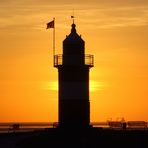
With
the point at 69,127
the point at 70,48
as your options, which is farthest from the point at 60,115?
the point at 70,48

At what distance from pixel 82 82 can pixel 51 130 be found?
14.3 ft

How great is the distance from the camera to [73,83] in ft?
187

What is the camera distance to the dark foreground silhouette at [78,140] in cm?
5550

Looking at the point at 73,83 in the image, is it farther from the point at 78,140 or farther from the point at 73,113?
the point at 78,140

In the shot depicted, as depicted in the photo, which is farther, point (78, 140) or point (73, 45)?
point (73, 45)

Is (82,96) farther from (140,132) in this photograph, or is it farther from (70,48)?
(140,132)

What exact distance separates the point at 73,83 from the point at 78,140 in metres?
4.10

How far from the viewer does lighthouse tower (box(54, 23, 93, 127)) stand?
2237 inches

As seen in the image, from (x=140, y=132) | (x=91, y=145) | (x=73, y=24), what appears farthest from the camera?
(x=140, y=132)

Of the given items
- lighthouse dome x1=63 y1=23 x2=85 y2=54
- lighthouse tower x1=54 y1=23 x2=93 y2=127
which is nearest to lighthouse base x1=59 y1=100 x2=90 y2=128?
lighthouse tower x1=54 y1=23 x2=93 y2=127

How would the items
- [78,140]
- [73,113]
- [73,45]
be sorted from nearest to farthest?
[78,140], [73,45], [73,113]

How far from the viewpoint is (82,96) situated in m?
57.1

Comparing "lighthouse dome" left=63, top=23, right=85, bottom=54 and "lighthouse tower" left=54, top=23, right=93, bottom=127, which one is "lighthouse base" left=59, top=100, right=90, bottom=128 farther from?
"lighthouse dome" left=63, top=23, right=85, bottom=54

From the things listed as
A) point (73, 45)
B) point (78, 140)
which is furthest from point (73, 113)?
point (73, 45)
